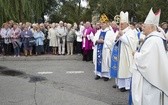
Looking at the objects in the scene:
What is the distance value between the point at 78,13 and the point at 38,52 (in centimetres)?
2762

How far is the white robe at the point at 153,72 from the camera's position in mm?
7168

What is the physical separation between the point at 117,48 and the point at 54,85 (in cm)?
227

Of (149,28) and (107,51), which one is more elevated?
(149,28)

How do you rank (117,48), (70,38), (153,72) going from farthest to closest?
(70,38) < (117,48) < (153,72)

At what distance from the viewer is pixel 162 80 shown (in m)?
7.20

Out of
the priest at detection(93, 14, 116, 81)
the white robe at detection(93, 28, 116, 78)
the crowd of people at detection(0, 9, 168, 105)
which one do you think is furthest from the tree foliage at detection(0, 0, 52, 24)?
the white robe at detection(93, 28, 116, 78)

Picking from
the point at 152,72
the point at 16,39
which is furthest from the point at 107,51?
the point at 16,39

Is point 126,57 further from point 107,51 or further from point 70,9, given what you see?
point 70,9

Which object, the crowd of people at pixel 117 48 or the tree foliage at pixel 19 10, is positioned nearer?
the crowd of people at pixel 117 48

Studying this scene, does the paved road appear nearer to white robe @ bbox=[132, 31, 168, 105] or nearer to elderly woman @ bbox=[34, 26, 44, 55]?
elderly woman @ bbox=[34, 26, 44, 55]

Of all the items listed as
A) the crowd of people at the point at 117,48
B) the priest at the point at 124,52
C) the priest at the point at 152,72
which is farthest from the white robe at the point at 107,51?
the priest at the point at 152,72

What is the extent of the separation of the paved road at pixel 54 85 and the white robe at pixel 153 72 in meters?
2.23

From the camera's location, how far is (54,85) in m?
→ 11.9

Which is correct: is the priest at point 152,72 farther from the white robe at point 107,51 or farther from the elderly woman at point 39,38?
the elderly woman at point 39,38
